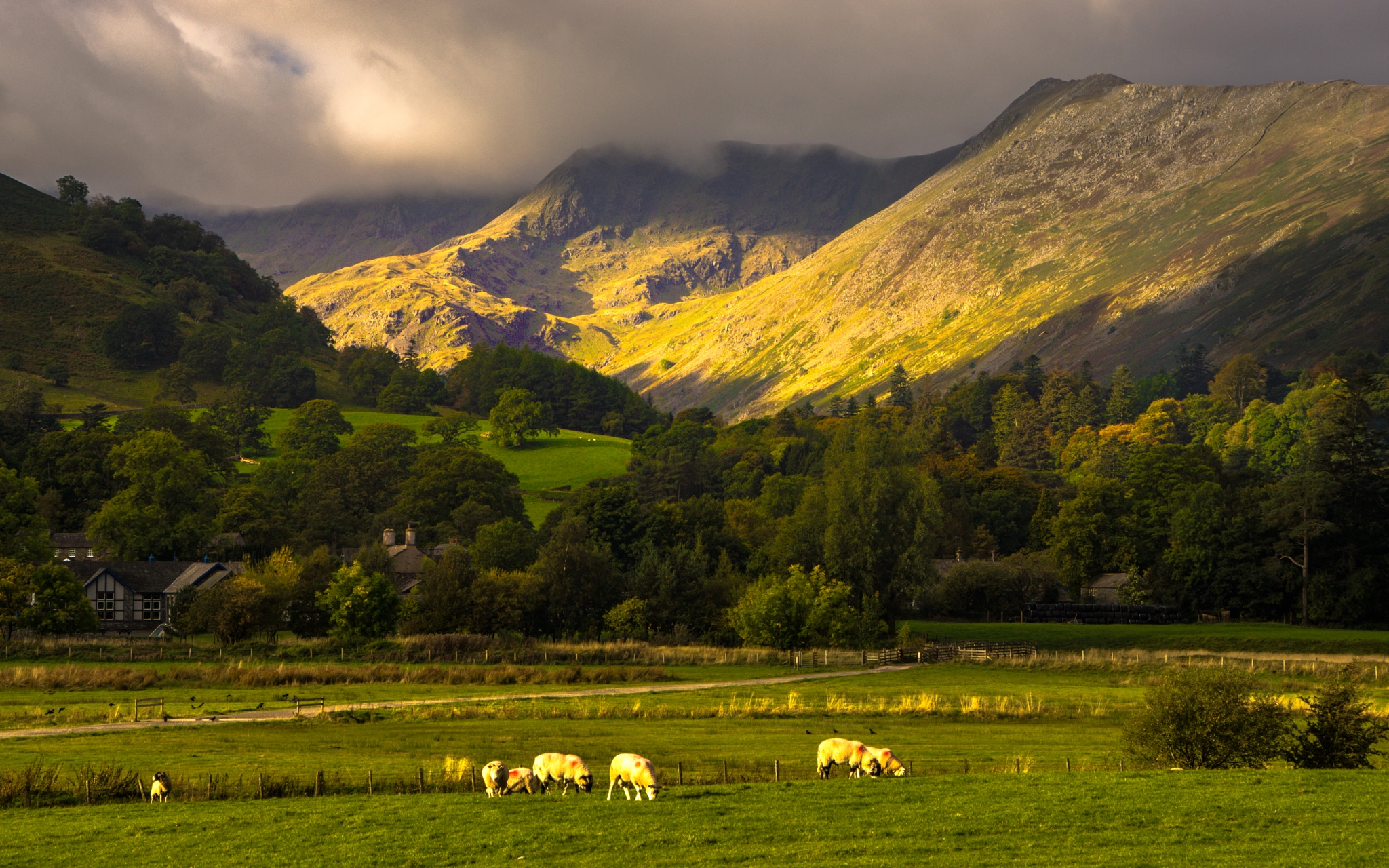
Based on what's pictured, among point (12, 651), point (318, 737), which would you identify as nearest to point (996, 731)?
point (318, 737)

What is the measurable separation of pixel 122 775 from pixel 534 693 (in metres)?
29.9

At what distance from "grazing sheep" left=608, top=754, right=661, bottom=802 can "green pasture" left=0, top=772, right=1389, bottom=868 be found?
594mm

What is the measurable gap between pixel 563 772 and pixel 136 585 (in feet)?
318

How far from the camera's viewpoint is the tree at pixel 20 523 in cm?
9731

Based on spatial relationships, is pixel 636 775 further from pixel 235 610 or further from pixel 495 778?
pixel 235 610

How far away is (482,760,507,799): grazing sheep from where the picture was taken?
1171 inches

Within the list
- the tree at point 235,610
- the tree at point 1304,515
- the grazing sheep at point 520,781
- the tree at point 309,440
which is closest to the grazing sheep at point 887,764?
the grazing sheep at point 520,781

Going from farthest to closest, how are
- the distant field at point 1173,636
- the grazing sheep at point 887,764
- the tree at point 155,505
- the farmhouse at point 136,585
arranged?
the tree at point 155,505, the farmhouse at point 136,585, the distant field at point 1173,636, the grazing sheep at point 887,764

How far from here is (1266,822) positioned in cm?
2434

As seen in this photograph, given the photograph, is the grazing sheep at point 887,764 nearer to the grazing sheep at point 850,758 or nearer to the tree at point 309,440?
the grazing sheep at point 850,758

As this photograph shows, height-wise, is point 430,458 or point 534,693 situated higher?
point 430,458

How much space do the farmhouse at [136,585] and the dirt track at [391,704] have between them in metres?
60.4

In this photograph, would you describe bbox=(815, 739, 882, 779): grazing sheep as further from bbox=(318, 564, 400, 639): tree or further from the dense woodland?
bbox=(318, 564, 400, 639): tree

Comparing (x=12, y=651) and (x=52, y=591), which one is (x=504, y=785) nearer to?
(x=12, y=651)
